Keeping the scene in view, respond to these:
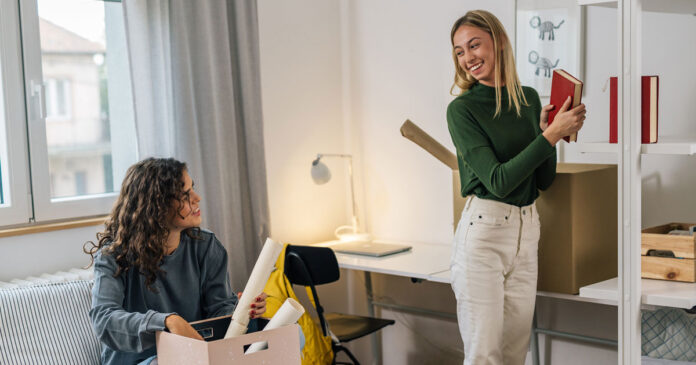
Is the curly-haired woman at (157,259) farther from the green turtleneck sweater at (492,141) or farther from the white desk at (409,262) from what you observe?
the white desk at (409,262)

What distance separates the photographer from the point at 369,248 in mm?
3205

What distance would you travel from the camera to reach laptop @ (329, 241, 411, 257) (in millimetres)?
3111

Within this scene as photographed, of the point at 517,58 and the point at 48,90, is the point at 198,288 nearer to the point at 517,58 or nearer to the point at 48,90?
the point at 48,90

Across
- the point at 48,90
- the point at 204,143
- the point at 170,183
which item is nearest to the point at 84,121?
the point at 48,90

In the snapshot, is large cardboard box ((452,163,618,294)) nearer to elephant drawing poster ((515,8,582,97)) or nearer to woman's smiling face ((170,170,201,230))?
elephant drawing poster ((515,8,582,97))

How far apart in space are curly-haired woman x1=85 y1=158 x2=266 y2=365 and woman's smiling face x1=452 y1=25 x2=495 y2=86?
0.89m

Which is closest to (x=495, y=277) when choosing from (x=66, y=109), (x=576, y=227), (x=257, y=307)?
(x=576, y=227)

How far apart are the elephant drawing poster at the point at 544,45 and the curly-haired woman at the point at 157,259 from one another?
148 cm

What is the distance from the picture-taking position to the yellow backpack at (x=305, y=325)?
2738mm

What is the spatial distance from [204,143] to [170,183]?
0.89 meters

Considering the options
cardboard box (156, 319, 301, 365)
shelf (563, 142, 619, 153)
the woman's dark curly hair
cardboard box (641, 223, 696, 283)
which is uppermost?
shelf (563, 142, 619, 153)

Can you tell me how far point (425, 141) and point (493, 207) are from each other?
1.64 feet

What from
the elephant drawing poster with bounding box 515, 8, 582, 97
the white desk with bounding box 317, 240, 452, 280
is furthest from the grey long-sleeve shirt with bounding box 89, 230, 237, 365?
the elephant drawing poster with bounding box 515, 8, 582, 97

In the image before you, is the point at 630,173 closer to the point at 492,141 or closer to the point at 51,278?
the point at 492,141
